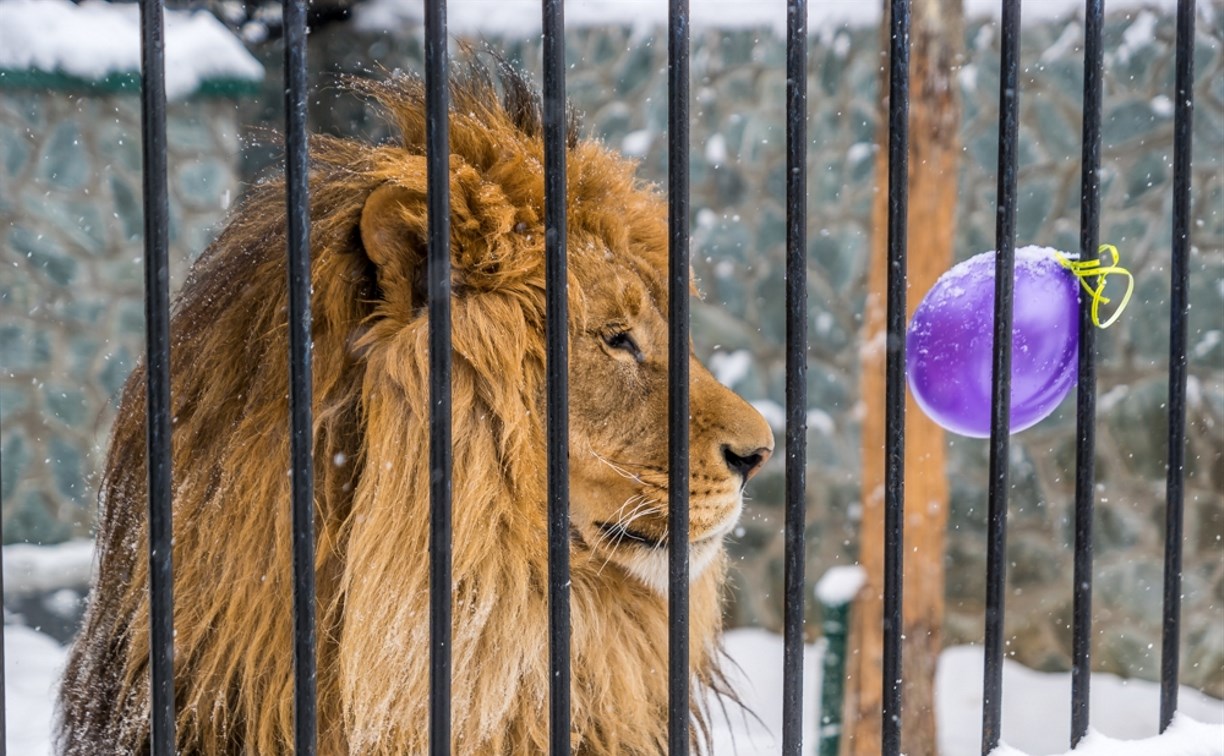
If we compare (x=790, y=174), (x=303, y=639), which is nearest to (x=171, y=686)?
(x=303, y=639)

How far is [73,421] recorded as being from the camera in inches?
245

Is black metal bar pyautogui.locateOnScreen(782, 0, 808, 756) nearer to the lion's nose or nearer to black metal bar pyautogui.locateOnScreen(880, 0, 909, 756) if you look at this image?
black metal bar pyautogui.locateOnScreen(880, 0, 909, 756)

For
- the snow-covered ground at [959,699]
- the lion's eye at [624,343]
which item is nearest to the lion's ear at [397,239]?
the lion's eye at [624,343]

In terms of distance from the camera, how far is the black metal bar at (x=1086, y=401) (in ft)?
4.81

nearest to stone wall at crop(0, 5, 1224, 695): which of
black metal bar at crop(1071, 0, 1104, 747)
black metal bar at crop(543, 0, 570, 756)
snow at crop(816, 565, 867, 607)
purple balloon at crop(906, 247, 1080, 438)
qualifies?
snow at crop(816, 565, 867, 607)

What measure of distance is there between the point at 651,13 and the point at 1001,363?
5331mm

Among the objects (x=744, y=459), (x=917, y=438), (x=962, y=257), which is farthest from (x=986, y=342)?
(x=962, y=257)

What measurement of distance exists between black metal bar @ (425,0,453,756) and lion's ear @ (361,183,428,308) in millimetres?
535

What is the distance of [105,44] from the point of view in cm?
620

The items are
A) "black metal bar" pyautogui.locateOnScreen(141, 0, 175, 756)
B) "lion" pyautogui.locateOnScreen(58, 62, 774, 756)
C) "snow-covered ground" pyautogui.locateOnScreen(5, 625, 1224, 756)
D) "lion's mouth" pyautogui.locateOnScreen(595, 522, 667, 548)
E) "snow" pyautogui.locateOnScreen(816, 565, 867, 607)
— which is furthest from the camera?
"snow" pyautogui.locateOnScreen(816, 565, 867, 607)

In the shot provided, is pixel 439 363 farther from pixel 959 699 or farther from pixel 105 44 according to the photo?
pixel 105 44

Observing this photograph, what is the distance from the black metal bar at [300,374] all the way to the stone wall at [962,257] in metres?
4.98

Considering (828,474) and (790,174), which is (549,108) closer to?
(790,174)

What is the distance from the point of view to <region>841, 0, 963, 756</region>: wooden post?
16.3 feet
